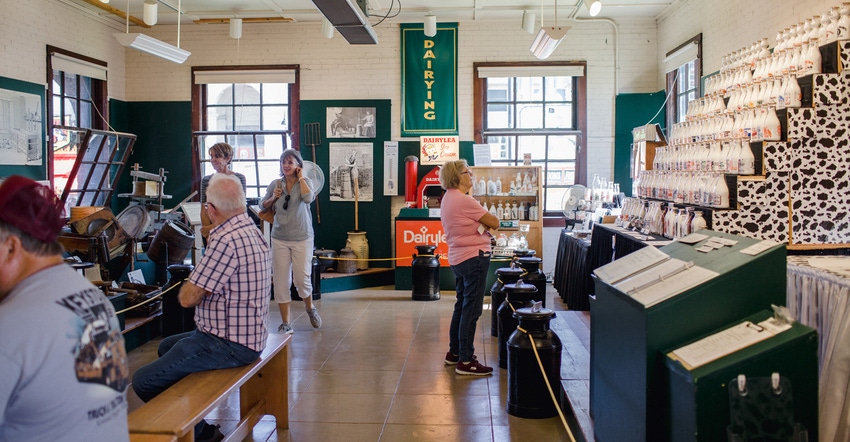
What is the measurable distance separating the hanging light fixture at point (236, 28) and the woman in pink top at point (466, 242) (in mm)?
6288

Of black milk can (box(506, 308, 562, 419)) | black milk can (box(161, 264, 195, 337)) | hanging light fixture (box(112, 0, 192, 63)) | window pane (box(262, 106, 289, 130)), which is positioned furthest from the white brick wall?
black milk can (box(506, 308, 562, 419))

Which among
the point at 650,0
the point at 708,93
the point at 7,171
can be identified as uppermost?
the point at 650,0

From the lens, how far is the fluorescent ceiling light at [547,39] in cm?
811

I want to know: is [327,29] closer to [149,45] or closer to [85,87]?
[149,45]

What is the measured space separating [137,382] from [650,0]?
8.58 meters

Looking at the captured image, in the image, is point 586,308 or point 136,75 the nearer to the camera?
point 586,308

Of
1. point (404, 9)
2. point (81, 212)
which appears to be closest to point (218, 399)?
point (81, 212)

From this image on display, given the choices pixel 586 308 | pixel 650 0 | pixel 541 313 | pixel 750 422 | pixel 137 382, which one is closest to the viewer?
pixel 750 422

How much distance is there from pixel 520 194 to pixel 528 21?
2.46 metres

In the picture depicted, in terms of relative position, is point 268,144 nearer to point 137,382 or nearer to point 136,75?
point 136,75

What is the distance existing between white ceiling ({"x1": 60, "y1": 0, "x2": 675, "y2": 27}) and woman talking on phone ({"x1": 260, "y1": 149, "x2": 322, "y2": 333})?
3.76 meters

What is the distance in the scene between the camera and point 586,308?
7660mm

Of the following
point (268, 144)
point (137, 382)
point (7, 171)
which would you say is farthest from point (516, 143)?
point (137, 382)

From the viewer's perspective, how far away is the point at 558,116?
36.2ft
